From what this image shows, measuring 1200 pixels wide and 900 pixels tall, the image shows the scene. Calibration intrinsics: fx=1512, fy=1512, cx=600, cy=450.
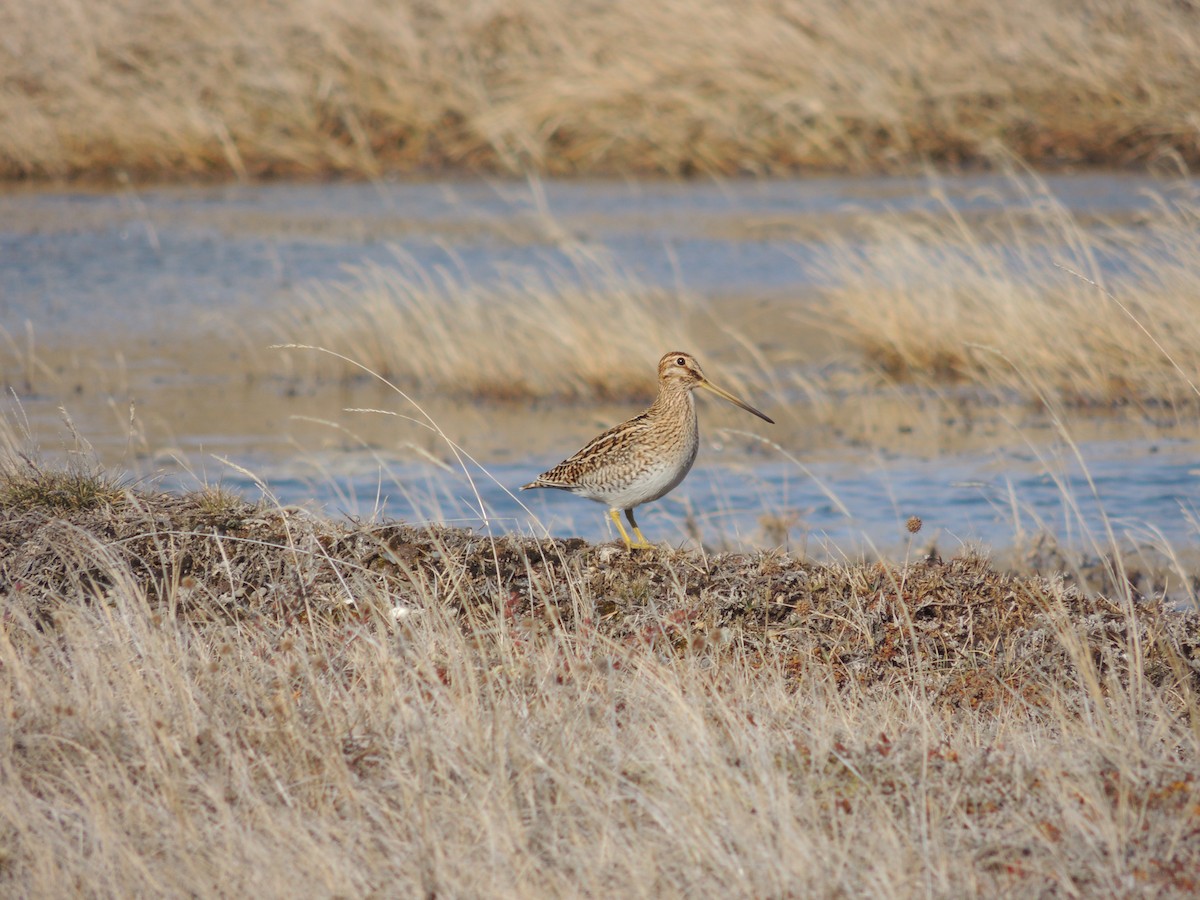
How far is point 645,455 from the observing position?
6988mm

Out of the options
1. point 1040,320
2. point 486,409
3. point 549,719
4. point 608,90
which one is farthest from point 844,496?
point 608,90

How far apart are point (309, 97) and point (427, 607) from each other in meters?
18.3

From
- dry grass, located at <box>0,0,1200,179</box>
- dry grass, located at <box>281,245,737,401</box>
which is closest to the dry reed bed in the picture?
dry grass, located at <box>281,245,737,401</box>

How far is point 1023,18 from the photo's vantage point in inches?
860

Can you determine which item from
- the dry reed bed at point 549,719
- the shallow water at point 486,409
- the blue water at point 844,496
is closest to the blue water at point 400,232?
the shallow water at point 486,409

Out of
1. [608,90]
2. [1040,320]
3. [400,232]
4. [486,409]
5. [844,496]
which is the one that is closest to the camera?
[844,496]

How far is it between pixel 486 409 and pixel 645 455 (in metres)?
5.28

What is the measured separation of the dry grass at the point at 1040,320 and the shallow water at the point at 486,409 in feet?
1.77

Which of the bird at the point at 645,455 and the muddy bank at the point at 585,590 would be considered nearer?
the muddy bank at the point at 585,590

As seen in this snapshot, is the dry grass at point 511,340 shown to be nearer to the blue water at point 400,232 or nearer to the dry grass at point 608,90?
the blue water at point 400,232

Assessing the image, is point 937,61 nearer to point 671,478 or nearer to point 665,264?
point 665,264

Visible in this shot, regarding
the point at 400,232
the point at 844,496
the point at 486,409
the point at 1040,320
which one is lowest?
the point at 844,496

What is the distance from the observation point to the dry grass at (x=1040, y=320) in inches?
424

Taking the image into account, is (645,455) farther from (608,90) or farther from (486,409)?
(608,90)
